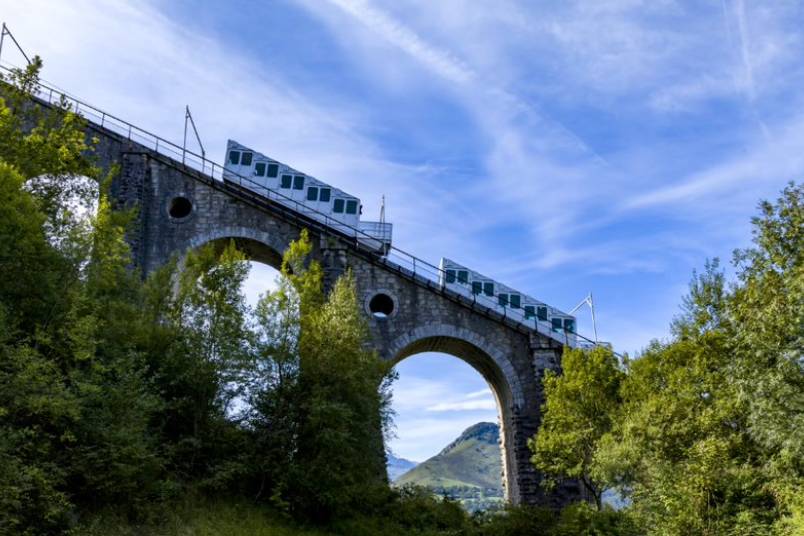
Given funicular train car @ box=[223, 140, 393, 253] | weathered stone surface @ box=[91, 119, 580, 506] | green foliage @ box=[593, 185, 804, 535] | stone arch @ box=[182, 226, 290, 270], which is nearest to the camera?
green foliage @ box=[593, 185, 804, 535]

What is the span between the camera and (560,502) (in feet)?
95.5

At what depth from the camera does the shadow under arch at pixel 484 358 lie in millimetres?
32250

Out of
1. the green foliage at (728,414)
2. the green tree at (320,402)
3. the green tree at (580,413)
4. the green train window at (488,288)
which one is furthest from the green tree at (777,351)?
the green train window at (488,288)

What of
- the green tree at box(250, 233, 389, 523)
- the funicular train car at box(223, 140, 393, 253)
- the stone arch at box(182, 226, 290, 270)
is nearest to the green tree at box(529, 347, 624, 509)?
the green tree at box(250, 233, 389, 523)

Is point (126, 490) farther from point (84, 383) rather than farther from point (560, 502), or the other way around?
point (560, 502)

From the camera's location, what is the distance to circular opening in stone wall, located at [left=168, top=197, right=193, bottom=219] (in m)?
34.0

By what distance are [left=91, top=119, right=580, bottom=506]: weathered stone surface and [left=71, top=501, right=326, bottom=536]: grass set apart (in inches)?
495

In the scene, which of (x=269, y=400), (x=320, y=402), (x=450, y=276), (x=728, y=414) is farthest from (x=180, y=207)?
(x=728, y=414)

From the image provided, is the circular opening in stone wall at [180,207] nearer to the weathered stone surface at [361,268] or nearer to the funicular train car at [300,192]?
the weathered stone surface at [361,268]

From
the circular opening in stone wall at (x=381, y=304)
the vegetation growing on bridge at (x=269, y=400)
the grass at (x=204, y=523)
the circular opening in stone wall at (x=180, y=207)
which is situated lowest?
the grass at (x=204, y=523)

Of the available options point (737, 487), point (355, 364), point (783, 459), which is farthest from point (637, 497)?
point (355, 364)

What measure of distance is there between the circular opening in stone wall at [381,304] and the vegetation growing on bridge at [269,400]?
7380mm

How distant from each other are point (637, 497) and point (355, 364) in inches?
406

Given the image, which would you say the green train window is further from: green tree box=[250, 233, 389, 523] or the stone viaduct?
green tree box=[250, 233, 389, 523]
